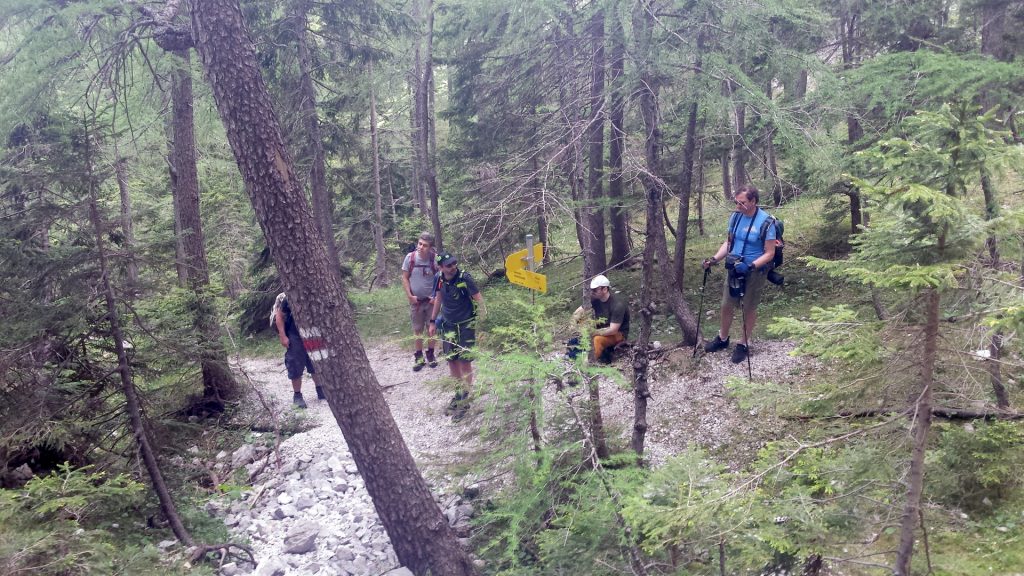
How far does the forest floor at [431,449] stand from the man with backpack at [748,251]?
0.81m

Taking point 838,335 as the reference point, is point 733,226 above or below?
above

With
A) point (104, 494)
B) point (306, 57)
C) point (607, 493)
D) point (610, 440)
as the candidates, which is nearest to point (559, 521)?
point (607, 493)

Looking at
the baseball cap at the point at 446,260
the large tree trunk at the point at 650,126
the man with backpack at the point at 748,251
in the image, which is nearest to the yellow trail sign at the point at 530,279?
the baseball cap at the point at 446,260

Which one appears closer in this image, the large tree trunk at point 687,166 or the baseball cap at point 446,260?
the large tree trunk at point 687,166

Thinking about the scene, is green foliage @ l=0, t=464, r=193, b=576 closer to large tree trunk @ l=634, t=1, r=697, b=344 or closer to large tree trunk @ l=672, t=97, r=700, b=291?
large tree trunk @ l=634, t=1, r=697, b=344

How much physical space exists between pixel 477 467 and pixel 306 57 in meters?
10.0

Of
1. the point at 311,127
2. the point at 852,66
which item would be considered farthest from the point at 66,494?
the point at 852,66

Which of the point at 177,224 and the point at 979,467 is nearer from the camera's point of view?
the point at 979,467

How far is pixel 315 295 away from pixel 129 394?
2618 millimetres

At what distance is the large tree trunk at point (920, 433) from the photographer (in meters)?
3.05

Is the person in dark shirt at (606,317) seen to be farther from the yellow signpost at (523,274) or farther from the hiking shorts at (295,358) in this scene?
the hiking shorts at (295,358)

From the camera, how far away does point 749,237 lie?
7.14 m

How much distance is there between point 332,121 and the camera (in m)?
15.1

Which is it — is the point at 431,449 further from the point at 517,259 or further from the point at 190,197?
the point at 190,197
